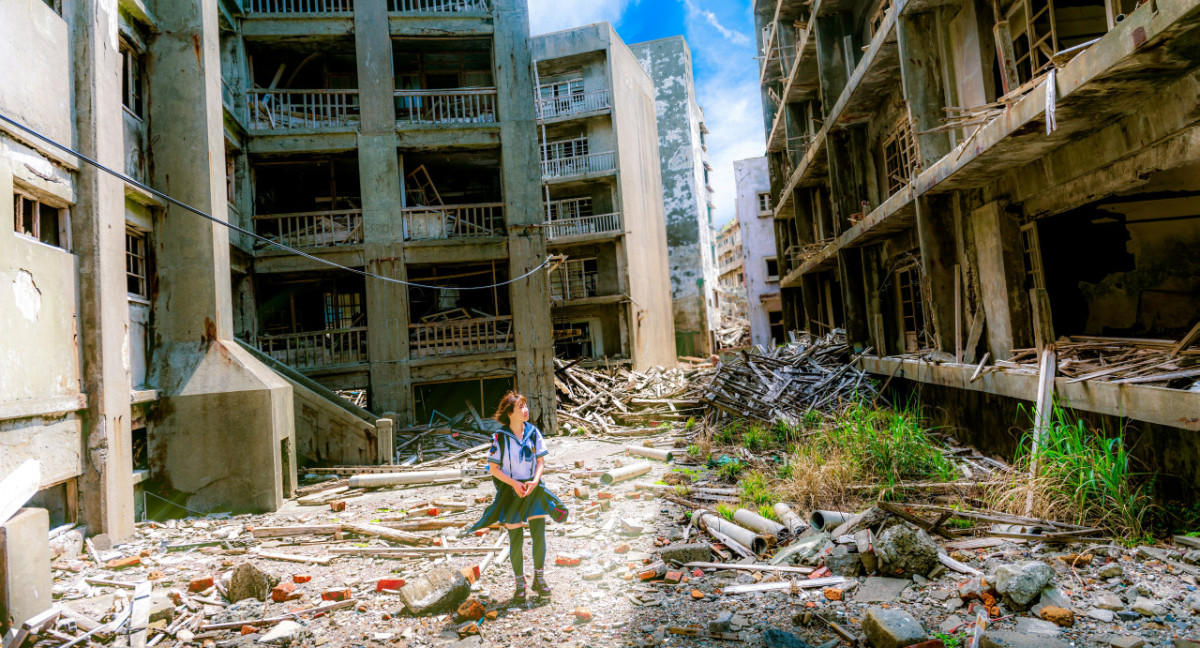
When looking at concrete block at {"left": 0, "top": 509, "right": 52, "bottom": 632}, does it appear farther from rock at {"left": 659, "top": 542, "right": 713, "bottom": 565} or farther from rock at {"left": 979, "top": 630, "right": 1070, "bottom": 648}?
rock at {"left": 979, "top": 630, "right": 1070, "bottom": 648}

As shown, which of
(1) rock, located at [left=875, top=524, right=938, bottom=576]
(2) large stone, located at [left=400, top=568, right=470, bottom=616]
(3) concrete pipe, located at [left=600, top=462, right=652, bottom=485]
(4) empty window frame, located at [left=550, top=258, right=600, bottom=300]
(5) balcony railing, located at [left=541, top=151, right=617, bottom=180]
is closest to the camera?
(1) rock, located at [left=875, top=524, right=938, bottom=576]

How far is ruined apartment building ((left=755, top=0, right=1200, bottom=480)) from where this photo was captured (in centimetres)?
550

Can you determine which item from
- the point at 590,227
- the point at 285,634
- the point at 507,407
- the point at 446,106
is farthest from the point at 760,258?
the point at 285,634

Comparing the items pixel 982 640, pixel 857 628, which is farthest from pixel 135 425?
pixel 982 640

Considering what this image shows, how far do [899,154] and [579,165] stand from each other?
17390 mm

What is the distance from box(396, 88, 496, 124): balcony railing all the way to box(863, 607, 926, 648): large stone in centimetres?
1514

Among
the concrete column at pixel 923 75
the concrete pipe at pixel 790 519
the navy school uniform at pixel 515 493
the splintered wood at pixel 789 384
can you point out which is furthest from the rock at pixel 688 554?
the concrete column at pixel 923 75

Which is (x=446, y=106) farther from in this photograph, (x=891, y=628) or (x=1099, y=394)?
(x=891, y=628)

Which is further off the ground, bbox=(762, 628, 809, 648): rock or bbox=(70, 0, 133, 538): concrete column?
bbox=(70, 0, 133, 538): concrete column

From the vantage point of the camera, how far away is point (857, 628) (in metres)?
4.48

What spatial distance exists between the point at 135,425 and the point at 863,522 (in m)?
10.2

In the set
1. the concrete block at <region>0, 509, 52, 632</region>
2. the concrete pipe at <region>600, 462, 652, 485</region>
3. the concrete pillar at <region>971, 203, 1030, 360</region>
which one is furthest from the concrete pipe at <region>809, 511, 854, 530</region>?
the concrete block at <region>0, 509, 52, 632</region>

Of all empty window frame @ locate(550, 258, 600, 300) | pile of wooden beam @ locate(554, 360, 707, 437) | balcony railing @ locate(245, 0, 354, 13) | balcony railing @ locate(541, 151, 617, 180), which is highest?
balcony railing @ locate(245, 0, 354, 13)

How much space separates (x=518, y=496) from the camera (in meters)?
5.51
